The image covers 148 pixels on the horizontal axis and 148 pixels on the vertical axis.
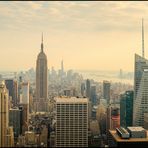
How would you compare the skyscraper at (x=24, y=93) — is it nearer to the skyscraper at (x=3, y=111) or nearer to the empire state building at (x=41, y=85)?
the empire state building at (x=41, y=85)

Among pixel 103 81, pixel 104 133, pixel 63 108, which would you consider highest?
pixel 103 81

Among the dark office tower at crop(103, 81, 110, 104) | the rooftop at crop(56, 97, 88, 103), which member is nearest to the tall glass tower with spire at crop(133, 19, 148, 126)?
the dark office tower at crop(103, 81, 110, 104)

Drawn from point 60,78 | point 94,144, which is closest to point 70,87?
point 60,78

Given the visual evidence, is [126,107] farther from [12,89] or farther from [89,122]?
[12,89]

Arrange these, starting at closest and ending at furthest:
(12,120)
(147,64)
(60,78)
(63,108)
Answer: (63,108) < (12,120) < (60,78) < (147,64)

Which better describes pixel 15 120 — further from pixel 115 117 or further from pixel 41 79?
pixel 115 117

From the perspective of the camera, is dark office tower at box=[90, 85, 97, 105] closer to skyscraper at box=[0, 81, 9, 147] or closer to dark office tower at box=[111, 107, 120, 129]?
dark office tower at box=[111, 107, 120, 129]

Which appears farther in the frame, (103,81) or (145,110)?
(145,110)
